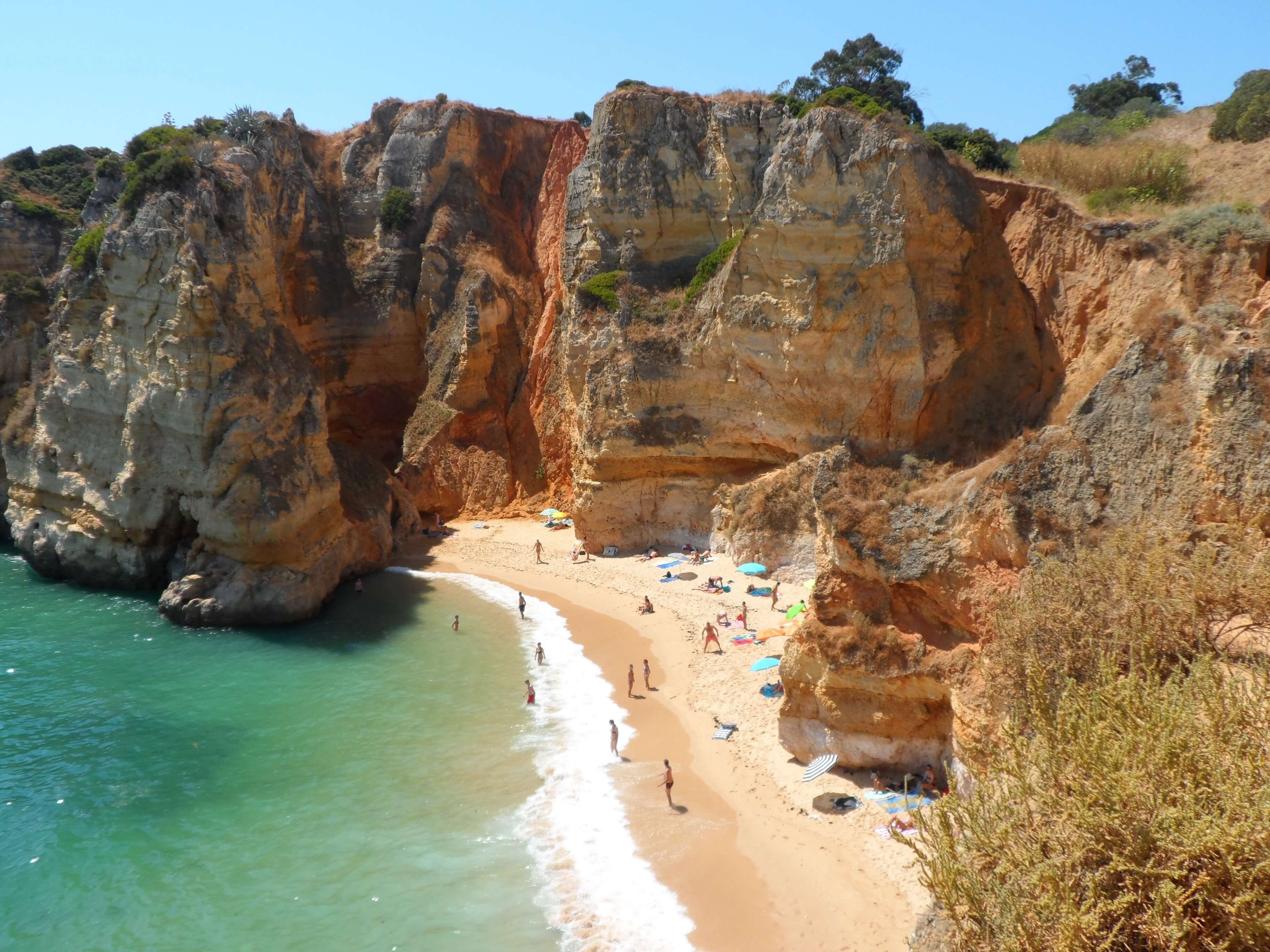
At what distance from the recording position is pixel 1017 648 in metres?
12.1

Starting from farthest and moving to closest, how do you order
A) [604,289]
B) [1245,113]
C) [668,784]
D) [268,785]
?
[604,289], [1245,113], [268,785], [668,784]

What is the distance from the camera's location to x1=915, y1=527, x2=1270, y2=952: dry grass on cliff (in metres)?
6.55

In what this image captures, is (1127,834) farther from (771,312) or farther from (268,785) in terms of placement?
(771,312)

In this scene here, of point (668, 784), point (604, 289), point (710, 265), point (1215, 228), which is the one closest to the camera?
point (1215, 228)

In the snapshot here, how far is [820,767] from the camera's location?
15930mm

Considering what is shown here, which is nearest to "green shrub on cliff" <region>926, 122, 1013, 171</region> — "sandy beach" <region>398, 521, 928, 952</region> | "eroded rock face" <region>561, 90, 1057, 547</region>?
"eroded rock face" <region>561, 90, 1057, 547</region>


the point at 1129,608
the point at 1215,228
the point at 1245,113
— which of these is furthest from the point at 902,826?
the point at 1245,113

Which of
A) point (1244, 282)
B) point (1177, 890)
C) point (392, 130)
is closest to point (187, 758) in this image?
point (1177, 890)

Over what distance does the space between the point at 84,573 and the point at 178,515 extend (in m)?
4.75

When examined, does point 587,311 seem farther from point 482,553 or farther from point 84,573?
point 84,573

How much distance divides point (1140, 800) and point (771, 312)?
21.5m

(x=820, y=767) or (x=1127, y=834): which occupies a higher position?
(x=1127, y=834)

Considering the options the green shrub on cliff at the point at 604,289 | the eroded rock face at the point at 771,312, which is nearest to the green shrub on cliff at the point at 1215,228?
the eroded rock face at the point at 771,312

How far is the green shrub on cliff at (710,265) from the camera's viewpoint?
30312 millimetres
